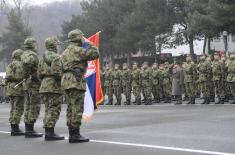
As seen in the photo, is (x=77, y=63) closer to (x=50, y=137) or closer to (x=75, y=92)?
(x=75, y=92)

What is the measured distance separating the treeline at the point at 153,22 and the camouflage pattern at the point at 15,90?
2373 centimetres

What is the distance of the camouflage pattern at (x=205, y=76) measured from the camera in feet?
71.6

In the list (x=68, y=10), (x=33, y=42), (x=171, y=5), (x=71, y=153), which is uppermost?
(x=68, y=10)

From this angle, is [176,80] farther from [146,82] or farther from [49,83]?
[49,83]

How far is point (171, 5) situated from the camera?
48094 mm

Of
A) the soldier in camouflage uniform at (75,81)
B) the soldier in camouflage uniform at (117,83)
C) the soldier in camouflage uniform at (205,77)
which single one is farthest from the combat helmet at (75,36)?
the soldier in camouflage uniform at (117,83)

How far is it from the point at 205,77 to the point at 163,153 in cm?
1346

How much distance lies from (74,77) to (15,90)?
8.19ft

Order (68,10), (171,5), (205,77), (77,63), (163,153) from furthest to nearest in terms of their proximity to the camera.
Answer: (68,10) → (171,5) → (205,77) → (77,63) → (163,153)

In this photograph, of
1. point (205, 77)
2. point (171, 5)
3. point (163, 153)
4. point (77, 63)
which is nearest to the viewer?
point (163, 153)

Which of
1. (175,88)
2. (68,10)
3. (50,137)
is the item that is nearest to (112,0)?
(175,88)

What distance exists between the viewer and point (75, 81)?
412 inches

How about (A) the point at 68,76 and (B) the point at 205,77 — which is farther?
(B) the point at 205,77

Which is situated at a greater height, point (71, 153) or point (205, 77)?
point (205, 77)
